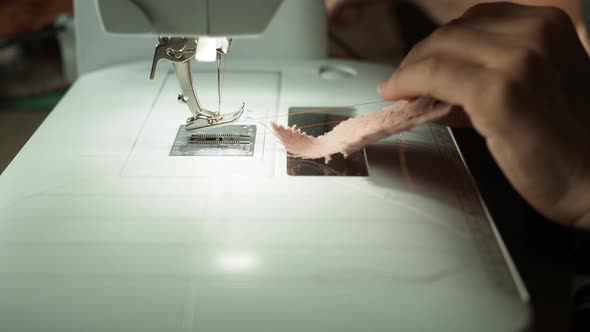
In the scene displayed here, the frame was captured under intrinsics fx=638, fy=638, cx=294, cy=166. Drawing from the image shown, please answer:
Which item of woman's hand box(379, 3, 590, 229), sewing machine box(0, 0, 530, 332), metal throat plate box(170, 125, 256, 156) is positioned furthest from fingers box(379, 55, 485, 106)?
metal throat plate box(170, 125, 256, 156)

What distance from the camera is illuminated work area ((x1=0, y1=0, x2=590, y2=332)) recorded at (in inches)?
28.8

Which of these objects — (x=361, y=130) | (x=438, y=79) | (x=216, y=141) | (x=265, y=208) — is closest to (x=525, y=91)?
(x=438, y=79)

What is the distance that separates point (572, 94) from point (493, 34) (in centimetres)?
15

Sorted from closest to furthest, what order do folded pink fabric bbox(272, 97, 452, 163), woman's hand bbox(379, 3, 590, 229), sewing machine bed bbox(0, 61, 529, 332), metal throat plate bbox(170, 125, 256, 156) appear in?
sewing machine bed bbox(0, 61, 529, 332), woman's hand bbox(379, 3, 590, 229), folded pink fabric bbox(272, 97, 452, 163), metal throat plate bbox(170, 125, 256, 156)

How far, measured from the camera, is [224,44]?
100 cm

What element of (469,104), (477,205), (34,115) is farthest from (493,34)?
(34,115)

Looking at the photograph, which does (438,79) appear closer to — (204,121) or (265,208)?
(265,208)

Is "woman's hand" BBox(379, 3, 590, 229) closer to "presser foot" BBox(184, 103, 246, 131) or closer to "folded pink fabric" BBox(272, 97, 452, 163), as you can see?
"folded pink fabric" BBox(272, 97, 452, 163)

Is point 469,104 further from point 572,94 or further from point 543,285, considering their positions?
point 543,285

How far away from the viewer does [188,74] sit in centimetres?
104

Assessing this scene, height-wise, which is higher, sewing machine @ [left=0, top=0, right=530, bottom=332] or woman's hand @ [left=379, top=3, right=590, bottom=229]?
woman's hand @ [left=379, top=3, right=590, bottom=229]

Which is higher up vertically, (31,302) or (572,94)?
(572,94)

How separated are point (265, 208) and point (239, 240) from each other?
0.08m

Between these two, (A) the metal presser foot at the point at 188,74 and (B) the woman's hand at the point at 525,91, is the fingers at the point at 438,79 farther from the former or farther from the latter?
(A) the metal presser foot at the point at 188,74
